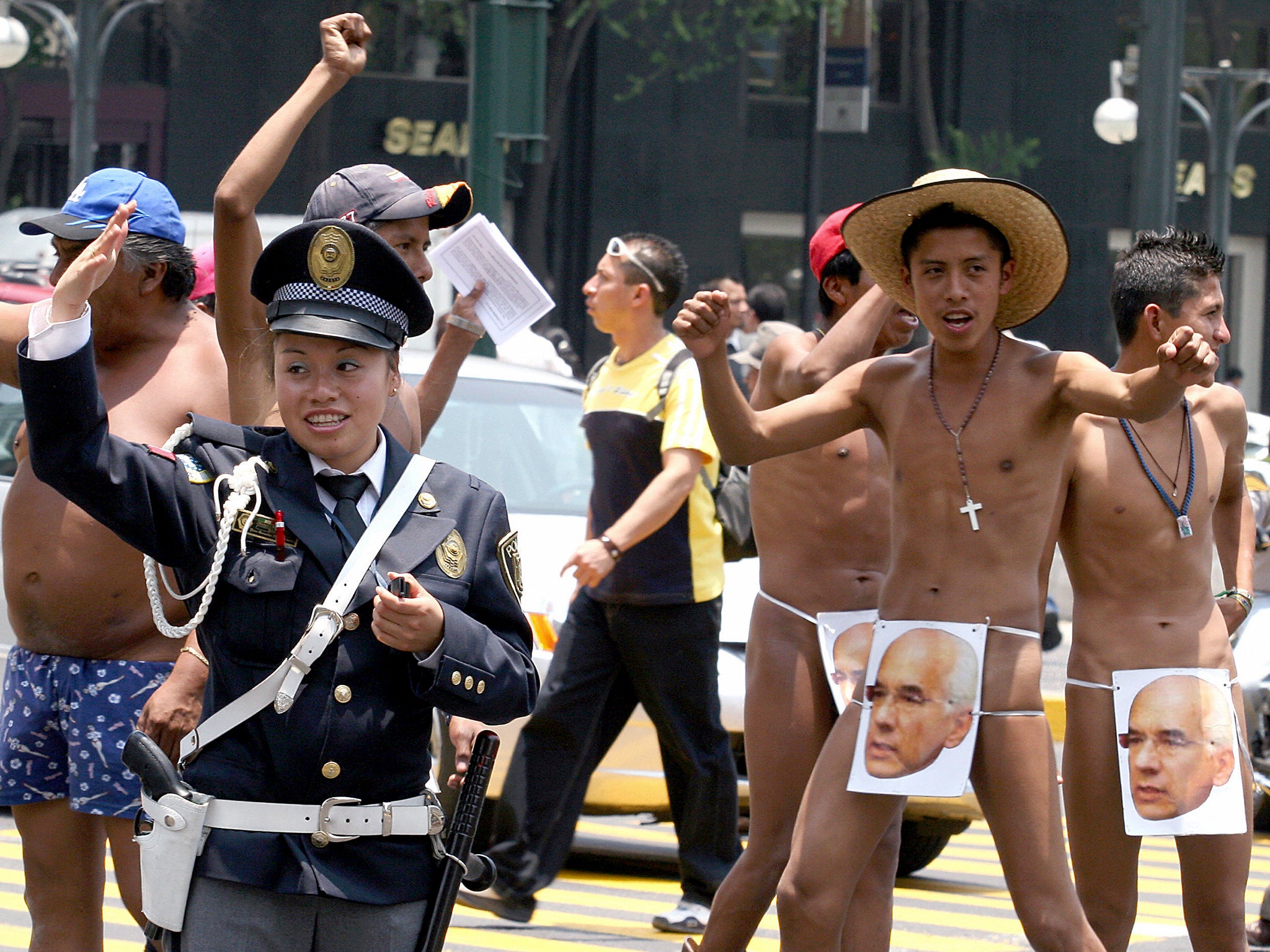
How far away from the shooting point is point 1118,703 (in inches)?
186

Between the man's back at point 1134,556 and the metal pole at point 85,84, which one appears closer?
the man's back at point 1134,556

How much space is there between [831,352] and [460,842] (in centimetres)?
233

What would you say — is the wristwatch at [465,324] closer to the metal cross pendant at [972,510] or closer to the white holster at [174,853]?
the metal cross pendant at [972,510]

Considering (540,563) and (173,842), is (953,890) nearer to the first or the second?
(540,563)

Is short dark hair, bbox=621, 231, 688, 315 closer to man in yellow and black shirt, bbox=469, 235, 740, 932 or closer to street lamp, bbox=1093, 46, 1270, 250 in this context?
man in yellow and black shirt, bbox=469, 235, 740, 932

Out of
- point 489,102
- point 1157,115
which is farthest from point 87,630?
point 1157,115

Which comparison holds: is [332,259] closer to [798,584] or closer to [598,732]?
[798,584]

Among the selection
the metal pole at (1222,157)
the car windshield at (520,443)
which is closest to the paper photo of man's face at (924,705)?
the car windshield at (520,443)

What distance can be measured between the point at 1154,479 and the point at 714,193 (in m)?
23.5

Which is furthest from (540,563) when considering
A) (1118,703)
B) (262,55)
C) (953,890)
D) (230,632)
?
(262,55)

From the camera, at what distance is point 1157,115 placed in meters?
12.9

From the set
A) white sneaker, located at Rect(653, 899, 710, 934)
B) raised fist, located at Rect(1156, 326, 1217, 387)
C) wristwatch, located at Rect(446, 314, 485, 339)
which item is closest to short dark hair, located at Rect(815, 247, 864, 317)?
wristwatch, located at Rect(446, 314, 485, 339)

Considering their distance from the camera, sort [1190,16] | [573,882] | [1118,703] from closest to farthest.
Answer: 1. [1118,703]
2. [573,882]
3. [1190,16]

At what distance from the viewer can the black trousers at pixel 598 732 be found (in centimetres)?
636
